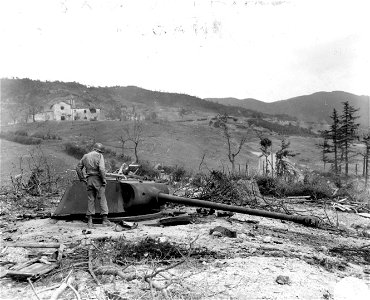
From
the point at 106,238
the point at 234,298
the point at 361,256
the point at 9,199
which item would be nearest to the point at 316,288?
the point at 234,298

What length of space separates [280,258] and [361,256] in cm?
169

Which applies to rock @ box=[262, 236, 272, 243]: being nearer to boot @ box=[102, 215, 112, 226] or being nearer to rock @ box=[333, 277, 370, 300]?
rock @ box=[333, 277, 370, 300]

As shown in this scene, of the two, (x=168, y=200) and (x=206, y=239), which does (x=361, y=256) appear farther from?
(x=168, y=200)

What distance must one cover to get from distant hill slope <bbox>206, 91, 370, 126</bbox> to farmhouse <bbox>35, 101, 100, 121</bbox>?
6255cm

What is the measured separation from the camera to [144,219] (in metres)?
9.59

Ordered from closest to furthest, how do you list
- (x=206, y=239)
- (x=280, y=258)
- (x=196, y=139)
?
(x=280, y=258)
(x=206, y=239)
(x=196, y=139)

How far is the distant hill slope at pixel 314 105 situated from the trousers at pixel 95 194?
12424 centimetres

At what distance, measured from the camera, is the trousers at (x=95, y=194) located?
867cm

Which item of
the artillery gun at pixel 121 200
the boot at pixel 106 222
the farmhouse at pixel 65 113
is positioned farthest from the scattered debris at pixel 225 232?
the farmhouse at pixel 65 113

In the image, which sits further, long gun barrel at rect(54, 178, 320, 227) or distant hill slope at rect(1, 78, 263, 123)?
distant hill slope at rect(1, 78, 263, 123)

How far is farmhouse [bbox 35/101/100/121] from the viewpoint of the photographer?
82.9m

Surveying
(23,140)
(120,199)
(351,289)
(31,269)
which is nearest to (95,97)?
(23,140)

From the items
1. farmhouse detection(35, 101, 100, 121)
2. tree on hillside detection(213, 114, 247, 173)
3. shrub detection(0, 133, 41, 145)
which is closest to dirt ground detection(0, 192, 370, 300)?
tree on hillside detection(213, 114, 247, 173)

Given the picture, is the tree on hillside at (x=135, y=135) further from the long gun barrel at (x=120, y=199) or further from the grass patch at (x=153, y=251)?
the grass patch at (x=153, y=251)
